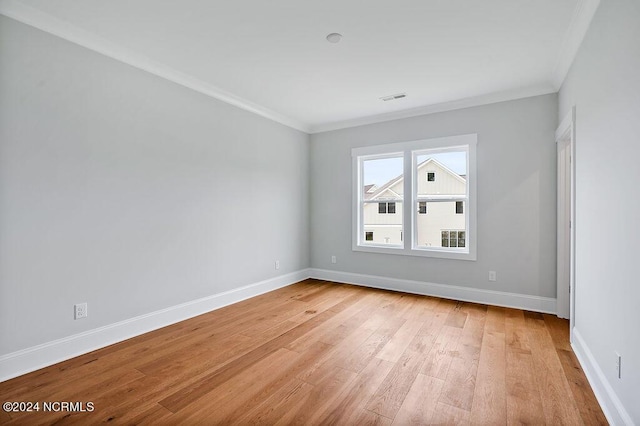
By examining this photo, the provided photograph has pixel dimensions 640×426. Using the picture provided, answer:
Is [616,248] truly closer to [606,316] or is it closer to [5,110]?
[606,316]

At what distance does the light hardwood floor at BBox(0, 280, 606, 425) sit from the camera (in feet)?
5.96

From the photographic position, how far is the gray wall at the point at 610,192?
152 centimetres

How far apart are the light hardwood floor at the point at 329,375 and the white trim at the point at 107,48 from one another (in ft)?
8.77

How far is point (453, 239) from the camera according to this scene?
14.0ft

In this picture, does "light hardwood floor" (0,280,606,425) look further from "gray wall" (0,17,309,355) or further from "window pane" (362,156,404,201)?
"window pane" (362,156,404,201)

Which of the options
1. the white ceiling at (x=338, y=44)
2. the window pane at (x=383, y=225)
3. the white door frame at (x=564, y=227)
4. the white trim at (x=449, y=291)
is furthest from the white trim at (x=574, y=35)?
the white trim at (x=449, y=291)

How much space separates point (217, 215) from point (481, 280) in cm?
358

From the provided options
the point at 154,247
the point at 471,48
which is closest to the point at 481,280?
the point at 471,48

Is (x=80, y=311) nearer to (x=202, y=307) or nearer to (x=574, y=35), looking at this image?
(x=202, y=307)

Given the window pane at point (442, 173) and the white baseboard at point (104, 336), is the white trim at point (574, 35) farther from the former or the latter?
the white baseboard at point (104, 336)

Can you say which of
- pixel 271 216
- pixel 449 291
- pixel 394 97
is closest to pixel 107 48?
pixel 271 216

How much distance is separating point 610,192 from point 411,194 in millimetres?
2723

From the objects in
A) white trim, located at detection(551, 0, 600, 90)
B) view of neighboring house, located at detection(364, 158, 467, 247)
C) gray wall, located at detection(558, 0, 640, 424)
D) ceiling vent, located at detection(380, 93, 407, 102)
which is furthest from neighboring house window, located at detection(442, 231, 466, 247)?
white trim, located at detection(551, 0, 600, 90)

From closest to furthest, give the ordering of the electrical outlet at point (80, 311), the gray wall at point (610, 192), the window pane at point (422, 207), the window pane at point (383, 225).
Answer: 1. the gray wall at point (610, 192)
2. the electrical outlet at point (80, 311)
3. the window pane at point (422, 207)
4. the window pane at point (383, 225)
